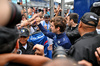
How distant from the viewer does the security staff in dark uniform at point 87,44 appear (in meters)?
1.66

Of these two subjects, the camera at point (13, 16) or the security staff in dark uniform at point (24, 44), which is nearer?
the camera at point (13, 16)

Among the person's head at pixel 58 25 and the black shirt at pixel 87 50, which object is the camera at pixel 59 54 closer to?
the black shirt at pixel 87 50

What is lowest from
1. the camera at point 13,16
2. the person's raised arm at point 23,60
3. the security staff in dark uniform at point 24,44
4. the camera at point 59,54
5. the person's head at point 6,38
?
the security staff in dark uniform at point 24,44

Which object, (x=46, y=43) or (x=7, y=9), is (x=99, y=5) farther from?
(x=7, y=9)

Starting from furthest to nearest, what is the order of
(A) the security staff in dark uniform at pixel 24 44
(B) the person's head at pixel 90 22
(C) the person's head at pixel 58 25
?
(C) the person's head at pixel 58 25 < (A) the security staff in dark uniform at pixel 24 44 < (B) the person's head at pixel 90 22

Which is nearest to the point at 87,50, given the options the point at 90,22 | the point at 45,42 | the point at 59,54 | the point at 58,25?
the point at 90,22

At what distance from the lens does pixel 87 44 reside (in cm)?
172

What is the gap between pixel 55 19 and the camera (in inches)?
108

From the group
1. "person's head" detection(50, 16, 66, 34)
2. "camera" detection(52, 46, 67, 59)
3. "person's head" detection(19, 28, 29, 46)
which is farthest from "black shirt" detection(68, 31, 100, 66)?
"person's head" detection(19, 28, 29, 46)

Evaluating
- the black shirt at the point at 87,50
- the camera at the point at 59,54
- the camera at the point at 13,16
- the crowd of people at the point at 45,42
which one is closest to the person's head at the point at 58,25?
the crowd of people at the point at 45,42

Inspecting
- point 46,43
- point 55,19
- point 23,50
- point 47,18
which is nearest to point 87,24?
point 55,19

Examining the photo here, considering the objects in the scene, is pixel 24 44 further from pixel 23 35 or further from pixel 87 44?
pixel 87 44

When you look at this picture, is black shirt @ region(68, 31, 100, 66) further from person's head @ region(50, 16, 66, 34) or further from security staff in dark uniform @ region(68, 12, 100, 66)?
person's head @ region(50, 16, 66, 34)

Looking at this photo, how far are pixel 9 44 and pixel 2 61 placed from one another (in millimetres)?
149
